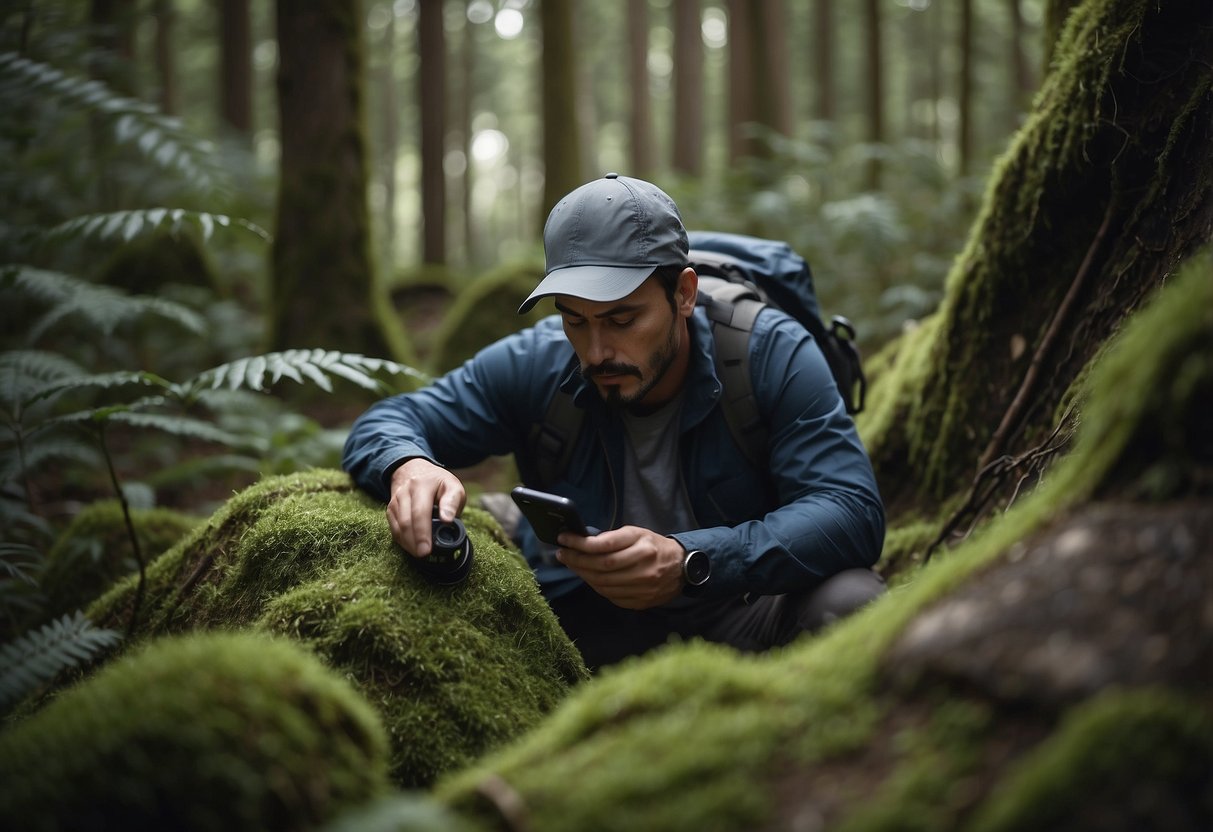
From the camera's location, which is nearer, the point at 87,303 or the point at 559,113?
the point at 87,303

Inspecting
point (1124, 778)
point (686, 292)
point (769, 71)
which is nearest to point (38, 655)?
point (686, 292)

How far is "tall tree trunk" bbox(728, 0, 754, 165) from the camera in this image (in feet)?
50.6

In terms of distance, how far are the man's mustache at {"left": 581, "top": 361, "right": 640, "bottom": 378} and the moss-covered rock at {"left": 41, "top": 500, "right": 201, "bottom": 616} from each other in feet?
9.17

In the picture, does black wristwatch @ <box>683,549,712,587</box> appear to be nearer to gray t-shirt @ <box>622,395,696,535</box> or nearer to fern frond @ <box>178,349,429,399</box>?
gray t-shirt @ <box>622,395,696,535</box>

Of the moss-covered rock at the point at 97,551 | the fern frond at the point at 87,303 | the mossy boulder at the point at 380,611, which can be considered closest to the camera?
the mossy boulder at the point at 380,611

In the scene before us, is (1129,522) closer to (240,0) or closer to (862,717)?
(862,717)

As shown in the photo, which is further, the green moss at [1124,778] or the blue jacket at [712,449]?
the blue jacket at [712,449]

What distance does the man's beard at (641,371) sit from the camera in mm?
3438

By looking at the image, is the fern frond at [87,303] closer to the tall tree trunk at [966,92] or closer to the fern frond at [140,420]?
the fern frond at [140,420]

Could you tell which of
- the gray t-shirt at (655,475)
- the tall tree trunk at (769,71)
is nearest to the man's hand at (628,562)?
the gray t-shirt at (655,475)

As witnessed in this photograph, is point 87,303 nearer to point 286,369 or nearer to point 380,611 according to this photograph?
point 286,369

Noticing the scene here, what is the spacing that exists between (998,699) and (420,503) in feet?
6.66

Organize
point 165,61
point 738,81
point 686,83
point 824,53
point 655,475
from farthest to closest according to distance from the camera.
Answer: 1. point 686,83
2. point 165,61
3. point 824,53
4. point 738,81
5. point 655,475

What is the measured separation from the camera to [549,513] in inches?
113
